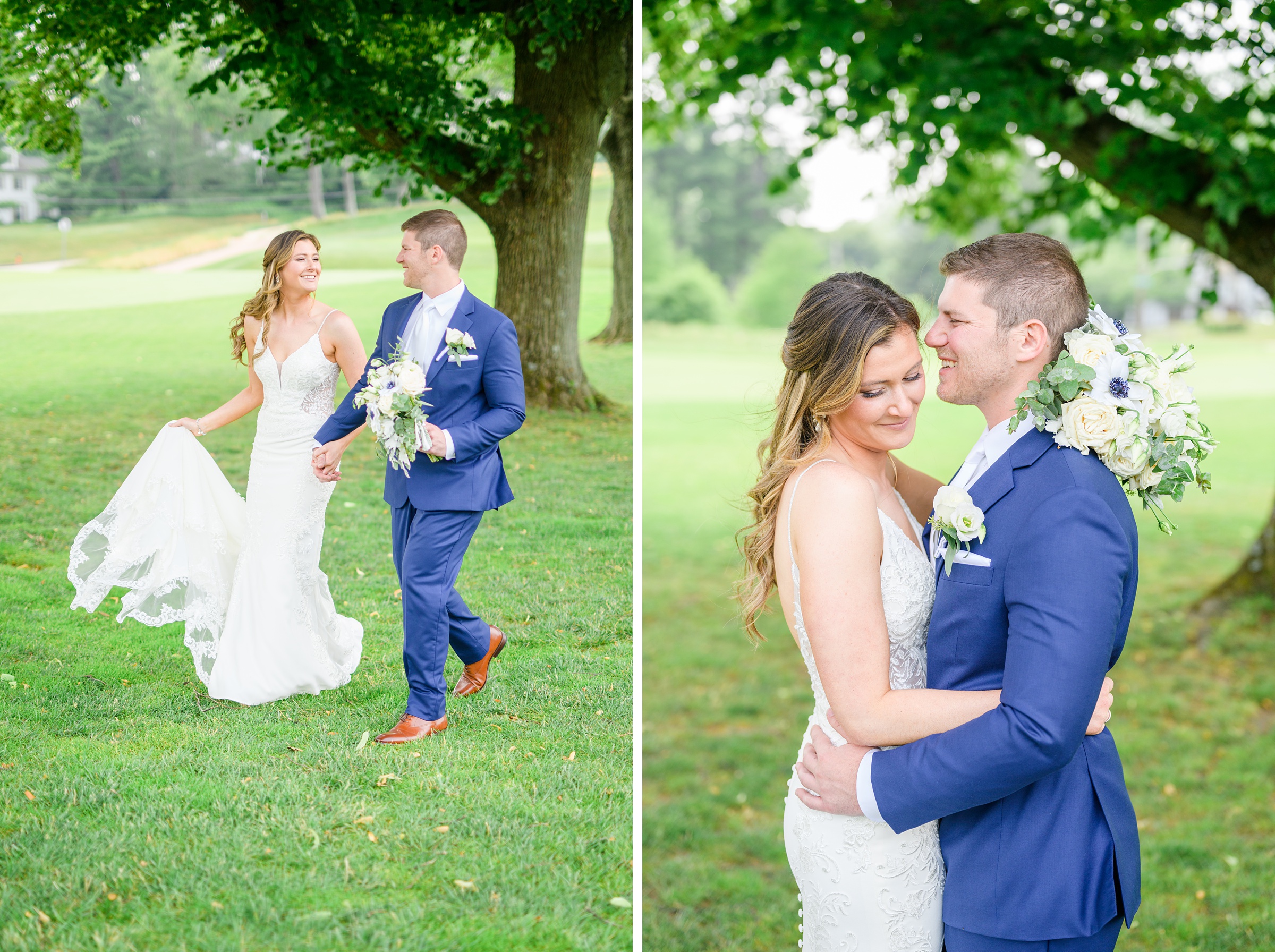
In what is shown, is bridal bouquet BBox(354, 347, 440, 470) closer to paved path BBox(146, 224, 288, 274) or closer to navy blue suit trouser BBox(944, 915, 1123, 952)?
paved path BBox(146, 224, 288, 274)

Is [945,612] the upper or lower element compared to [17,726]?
upper

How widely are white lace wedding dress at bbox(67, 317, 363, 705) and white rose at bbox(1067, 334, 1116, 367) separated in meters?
1.99

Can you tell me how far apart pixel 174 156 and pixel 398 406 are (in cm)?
116

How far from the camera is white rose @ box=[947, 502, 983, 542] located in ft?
6.69

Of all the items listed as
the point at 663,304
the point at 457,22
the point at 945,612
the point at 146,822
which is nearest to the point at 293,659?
the point at 146,822

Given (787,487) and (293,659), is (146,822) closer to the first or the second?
(293,659)

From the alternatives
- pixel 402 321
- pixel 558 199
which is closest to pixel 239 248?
pixel 402 321

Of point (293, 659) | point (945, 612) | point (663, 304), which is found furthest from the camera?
point (663, 304)

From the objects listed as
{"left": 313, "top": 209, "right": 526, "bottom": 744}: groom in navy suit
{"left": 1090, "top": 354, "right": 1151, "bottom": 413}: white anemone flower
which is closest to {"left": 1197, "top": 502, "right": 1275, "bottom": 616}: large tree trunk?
{"left": 1090, "top": 354, "right": 1151, "bottom": 413}: white anemone flower

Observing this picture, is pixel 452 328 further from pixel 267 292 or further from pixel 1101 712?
pixel 1101 712

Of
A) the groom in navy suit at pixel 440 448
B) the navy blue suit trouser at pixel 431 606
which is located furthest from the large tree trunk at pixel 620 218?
the navy blue suit trouser at pixel 431 606

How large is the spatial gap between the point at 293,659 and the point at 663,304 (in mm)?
21898

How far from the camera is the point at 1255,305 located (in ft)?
93.1

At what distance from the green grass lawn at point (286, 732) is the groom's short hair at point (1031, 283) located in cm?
155
